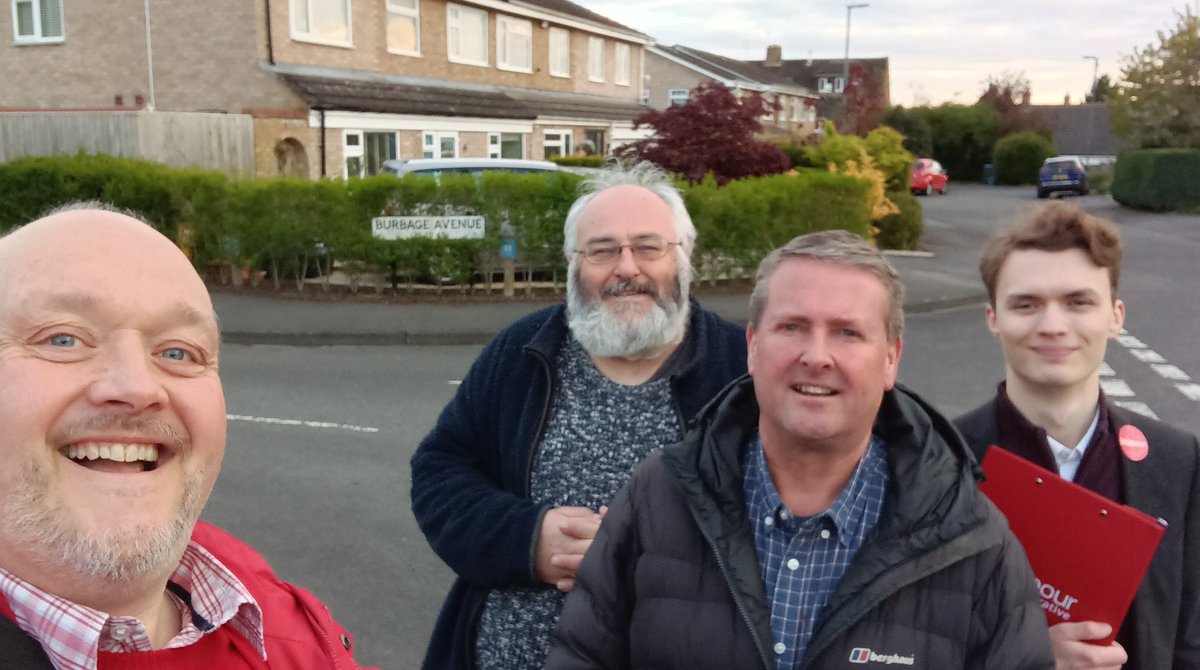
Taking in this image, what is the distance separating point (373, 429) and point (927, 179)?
37669 millimetres

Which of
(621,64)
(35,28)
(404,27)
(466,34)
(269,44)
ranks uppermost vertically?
(621,64)

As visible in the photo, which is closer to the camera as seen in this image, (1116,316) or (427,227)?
(1116,316)

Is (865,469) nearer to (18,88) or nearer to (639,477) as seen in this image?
(639,477)

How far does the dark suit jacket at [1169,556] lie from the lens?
79.7 inches

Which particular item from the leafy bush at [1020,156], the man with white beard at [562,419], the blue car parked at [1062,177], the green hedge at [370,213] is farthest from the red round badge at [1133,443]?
the leafy bush at [1020,156]

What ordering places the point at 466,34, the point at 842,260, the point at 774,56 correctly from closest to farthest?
1. the point at 842,260
2. the point at 466,34
3. the point at 774,56

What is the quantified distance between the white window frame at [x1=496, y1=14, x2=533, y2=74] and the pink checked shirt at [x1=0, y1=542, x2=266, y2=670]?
97.1 feet

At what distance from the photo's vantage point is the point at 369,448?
7.09 meters

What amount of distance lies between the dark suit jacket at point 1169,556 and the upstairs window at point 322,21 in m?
21.7

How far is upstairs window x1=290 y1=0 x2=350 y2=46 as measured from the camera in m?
21.1

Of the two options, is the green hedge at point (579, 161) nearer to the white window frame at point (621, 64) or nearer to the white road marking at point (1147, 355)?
the white window frame at point (621, 64)

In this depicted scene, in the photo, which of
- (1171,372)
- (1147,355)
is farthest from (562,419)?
(1147,355)

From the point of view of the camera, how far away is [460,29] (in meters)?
27.7

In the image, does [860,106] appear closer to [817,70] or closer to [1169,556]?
[1169,556]
